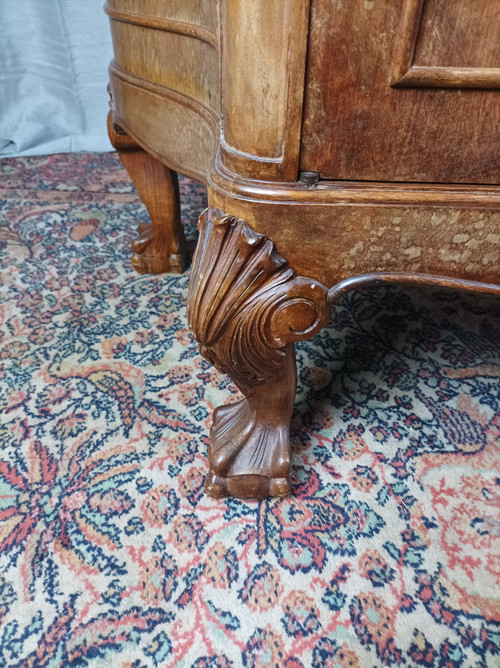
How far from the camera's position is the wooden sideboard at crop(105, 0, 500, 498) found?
376 millimetres

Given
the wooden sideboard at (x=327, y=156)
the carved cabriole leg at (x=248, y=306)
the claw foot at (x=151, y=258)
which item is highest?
the wooden sideboard at (x=327, y=156)

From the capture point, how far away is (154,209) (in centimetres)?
106

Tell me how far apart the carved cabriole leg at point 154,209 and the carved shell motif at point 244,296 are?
0.57 meters

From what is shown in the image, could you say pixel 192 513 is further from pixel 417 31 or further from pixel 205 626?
pixel 417 31

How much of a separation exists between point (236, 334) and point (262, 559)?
10.6 inches

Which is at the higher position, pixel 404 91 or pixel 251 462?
pixel 404 91

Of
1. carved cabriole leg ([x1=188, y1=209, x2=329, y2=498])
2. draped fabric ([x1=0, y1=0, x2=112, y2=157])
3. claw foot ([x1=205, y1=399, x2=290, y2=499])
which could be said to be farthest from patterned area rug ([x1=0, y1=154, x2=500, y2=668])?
draped fabric ([x1=0, y1=0, x2=112, y2=157])

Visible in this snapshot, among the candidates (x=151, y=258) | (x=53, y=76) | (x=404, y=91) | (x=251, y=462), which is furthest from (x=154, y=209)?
(x=53, y=76)

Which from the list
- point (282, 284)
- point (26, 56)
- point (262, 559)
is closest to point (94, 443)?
point (262, 559)

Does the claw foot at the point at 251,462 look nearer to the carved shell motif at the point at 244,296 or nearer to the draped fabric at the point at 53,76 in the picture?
the carved shell motif at the point at 244,296

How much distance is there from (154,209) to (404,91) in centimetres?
74

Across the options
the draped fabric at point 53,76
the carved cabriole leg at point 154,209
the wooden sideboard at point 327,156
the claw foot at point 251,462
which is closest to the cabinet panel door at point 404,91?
the wooden sideboard at point 327,156

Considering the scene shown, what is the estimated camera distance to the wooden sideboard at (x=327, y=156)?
0.38 meters

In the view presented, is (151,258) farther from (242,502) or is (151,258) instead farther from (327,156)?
(327,156)
